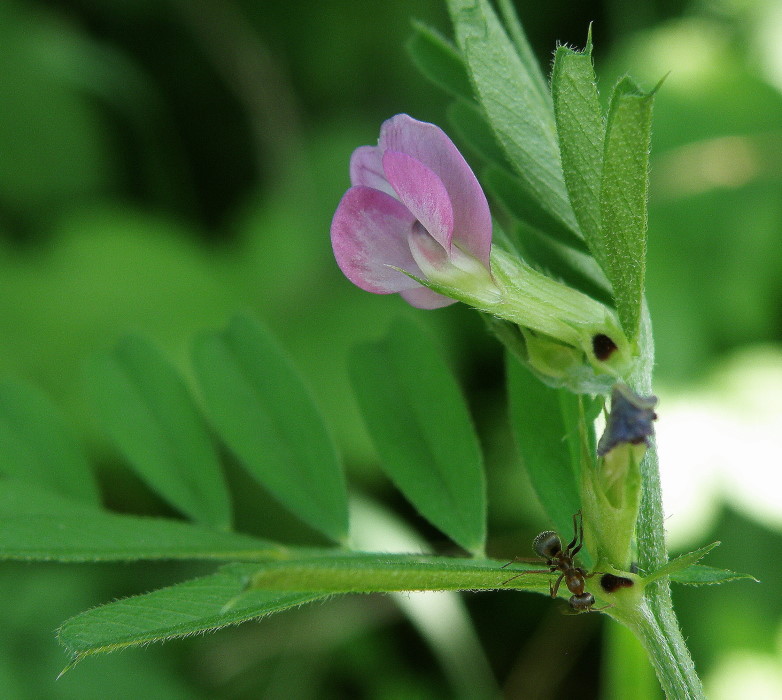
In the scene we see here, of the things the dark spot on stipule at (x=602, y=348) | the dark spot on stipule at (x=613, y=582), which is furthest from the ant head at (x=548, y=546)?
the dark spot on stipule at (x=602, y=348)

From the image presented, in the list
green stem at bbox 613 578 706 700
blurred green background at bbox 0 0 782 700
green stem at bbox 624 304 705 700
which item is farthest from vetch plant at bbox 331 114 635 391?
blurred green background at bbox 0 0 782 700

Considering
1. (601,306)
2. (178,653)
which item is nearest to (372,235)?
(601,306)

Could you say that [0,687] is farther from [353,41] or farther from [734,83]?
[734,83]

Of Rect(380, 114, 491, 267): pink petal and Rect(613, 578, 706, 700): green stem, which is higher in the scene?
Rect(380, 114, 491, 267): pink petal

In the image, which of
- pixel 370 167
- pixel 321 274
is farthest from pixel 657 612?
pixel 321 274

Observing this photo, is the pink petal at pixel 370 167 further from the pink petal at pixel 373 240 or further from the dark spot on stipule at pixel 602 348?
the dark spot on stipule at pixel 602 348

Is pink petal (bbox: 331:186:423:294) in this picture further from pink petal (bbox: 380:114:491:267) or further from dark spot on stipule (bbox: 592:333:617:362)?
dark spot on stipule (bbox: 592:333:617:362)
